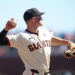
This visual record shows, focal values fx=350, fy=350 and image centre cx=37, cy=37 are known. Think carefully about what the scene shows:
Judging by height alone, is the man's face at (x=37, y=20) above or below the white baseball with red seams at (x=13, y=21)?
below

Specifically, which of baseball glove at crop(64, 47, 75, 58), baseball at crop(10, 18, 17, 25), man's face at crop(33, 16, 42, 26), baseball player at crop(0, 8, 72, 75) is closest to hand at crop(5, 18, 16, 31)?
baseball at crop(10, 18, 17, 25)

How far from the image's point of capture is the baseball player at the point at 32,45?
6586 millimetres

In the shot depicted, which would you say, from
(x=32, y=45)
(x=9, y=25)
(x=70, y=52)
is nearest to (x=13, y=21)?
(x=9, y=25)

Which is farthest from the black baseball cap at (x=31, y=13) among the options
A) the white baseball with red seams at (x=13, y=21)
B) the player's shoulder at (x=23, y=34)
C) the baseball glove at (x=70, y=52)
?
the baseball glove at (x=70, y=52)

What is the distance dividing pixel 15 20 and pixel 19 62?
2058cm

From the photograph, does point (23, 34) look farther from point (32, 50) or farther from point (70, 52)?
point (70, 52)

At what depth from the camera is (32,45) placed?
261 inches

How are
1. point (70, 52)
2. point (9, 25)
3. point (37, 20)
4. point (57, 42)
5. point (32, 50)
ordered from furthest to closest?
point (57, 42), point (70, 52), point (37, 20), point (32, 50), point (9, 25)

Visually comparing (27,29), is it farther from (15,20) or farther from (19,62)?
(19,62)

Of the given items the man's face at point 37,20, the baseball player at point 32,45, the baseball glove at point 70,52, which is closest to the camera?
the baseball player at point 32,45

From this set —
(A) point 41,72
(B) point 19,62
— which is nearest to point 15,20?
(A) point 41,72

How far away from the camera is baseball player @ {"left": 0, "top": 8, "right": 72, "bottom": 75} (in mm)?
6586

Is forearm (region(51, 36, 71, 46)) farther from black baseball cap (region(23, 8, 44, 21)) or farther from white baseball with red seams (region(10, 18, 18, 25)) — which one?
white baseball with red seams (region(10, 18, 18, 25))

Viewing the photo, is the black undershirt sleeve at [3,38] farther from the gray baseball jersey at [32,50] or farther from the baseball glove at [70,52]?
the baseball glove at [70,52]
